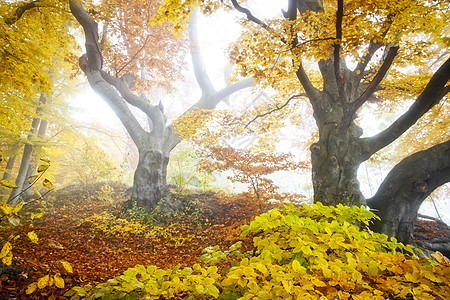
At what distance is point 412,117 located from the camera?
3406 millimetres

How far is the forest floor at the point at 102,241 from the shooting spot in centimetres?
235

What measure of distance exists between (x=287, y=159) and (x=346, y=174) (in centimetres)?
189

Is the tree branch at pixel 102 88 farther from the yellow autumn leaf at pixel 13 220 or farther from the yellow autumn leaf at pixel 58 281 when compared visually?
the yellow autumn leaf at pixel 58 281

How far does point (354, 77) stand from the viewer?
4.33 meters

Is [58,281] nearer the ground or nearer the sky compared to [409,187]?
nearer the ground

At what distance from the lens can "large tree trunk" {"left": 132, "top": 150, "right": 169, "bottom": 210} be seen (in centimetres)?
613

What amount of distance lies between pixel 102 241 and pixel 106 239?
150 millimetres

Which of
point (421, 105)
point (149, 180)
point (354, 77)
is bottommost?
point (149, 180)

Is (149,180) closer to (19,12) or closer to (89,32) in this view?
(89,32)

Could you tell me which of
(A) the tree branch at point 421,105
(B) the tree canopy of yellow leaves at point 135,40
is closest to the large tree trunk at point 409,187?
(A) the tree branch at point 421,105

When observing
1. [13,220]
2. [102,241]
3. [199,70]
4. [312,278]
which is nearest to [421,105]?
[312,278]

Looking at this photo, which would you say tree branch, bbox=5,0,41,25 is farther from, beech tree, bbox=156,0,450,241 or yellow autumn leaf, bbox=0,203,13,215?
yellow autumn leaf, bbox=0,203,13,215

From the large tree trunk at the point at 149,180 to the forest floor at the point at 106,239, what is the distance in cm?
49

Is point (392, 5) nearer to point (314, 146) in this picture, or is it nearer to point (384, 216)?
point (314, 146)
